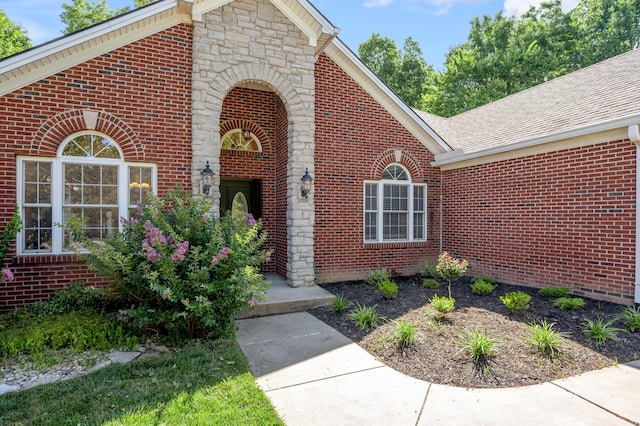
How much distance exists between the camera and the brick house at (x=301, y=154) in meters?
6.25

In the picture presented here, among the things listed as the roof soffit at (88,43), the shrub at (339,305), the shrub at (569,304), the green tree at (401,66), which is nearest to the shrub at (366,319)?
the shrub at (339,305)

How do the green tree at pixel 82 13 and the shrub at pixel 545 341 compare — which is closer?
the shrub at pixel 545 341

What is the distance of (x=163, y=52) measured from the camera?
694cm

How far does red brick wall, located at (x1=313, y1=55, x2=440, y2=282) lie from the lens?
28.2 feet

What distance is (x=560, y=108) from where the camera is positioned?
27.6 ft

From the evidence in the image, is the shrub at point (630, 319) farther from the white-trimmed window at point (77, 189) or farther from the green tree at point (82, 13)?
the green tree at point (82, 13)

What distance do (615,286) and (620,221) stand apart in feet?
3.89

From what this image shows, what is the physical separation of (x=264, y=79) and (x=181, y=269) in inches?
178

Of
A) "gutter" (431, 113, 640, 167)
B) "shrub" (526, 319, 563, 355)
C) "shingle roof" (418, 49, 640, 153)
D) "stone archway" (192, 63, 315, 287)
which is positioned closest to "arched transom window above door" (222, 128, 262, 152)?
"stone archway" (192, 63, 315, 287)

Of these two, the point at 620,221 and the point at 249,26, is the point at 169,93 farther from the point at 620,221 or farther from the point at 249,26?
the point at 620,221

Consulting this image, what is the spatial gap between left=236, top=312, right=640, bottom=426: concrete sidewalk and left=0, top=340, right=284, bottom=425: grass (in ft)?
0.92

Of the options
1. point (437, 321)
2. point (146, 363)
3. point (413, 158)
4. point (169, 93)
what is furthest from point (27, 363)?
point (413, 158)

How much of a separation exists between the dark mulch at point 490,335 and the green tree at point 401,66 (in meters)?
24.0

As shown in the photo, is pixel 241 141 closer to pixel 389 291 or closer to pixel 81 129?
pixel 81 129
